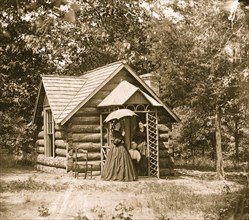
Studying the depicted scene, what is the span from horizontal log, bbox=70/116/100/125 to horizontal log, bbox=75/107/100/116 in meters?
0.13

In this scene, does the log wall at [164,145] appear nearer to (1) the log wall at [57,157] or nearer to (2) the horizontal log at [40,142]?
(1) the log wall at [57,157]

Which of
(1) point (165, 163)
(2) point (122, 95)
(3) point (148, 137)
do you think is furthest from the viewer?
(1) point (165, 163)

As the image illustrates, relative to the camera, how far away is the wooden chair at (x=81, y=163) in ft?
53.4

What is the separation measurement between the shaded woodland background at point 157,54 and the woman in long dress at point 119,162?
335 centimetres

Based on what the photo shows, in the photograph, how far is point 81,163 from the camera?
1702cm

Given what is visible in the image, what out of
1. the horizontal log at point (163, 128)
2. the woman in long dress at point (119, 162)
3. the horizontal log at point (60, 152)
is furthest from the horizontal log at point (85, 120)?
the horizontal log at point (163, 128)

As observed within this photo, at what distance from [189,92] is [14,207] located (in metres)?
10.00

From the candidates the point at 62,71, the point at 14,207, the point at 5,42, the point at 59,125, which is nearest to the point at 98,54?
the point at 62,71

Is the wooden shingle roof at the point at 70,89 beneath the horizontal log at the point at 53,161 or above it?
above

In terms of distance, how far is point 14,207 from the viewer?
32.1ft

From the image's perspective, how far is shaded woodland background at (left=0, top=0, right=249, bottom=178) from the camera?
542 centimetres

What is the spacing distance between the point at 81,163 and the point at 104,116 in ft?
7.28

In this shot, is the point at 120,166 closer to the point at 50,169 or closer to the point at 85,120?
the point at 85,120

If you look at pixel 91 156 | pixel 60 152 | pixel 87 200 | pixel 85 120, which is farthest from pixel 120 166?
pixel 87 200
